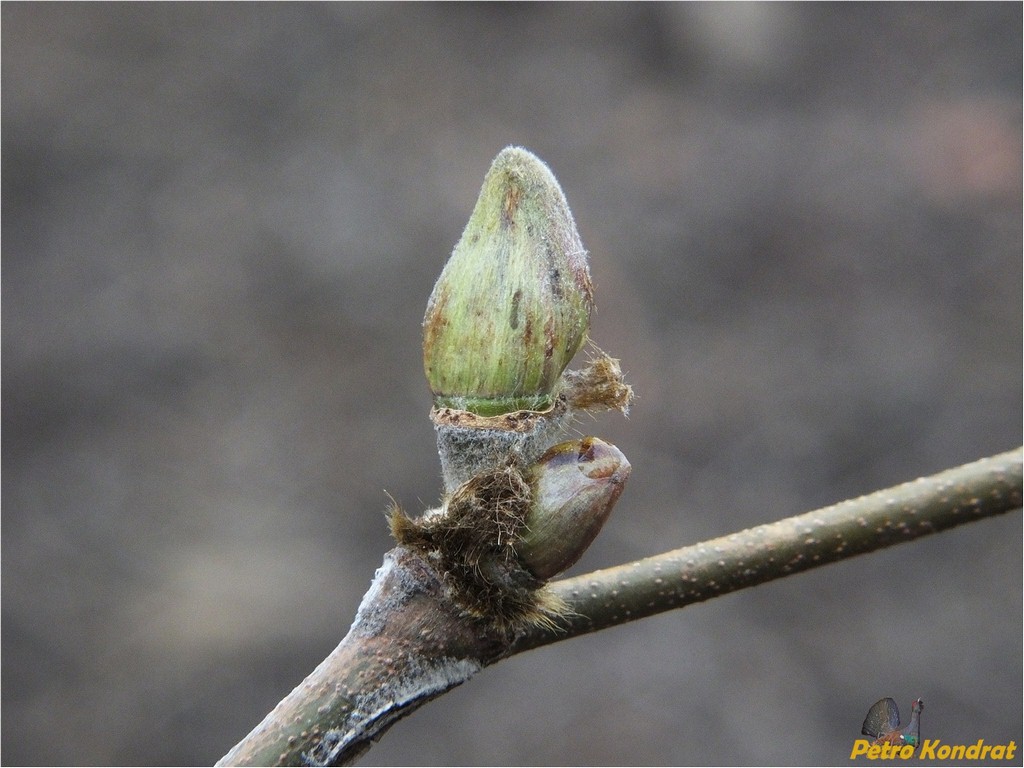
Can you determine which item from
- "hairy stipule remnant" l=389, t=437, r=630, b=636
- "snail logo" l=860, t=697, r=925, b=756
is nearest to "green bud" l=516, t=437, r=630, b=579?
A: "hairy stipule remnant" l=389, t=437, r=630, b=636

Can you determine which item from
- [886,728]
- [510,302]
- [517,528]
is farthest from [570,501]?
[886,728]

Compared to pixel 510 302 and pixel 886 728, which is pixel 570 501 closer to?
pixel 510 302

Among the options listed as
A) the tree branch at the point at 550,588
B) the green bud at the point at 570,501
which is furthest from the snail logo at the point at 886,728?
the green bud at the point at 570,501

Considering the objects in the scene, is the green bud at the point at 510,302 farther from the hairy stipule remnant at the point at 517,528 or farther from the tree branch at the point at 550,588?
the tree branch at the point at 550,588

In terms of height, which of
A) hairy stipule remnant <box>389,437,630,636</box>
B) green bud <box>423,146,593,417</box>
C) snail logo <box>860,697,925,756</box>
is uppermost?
green bud <box>423,146,593,417</box>

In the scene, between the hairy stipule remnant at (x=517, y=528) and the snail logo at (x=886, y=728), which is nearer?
the hairy stipule remnant at (x=517, y=528)

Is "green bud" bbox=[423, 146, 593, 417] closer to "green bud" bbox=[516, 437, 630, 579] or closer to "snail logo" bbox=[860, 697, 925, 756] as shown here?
"green bud" bbox=[516, 437, 630, 579]
